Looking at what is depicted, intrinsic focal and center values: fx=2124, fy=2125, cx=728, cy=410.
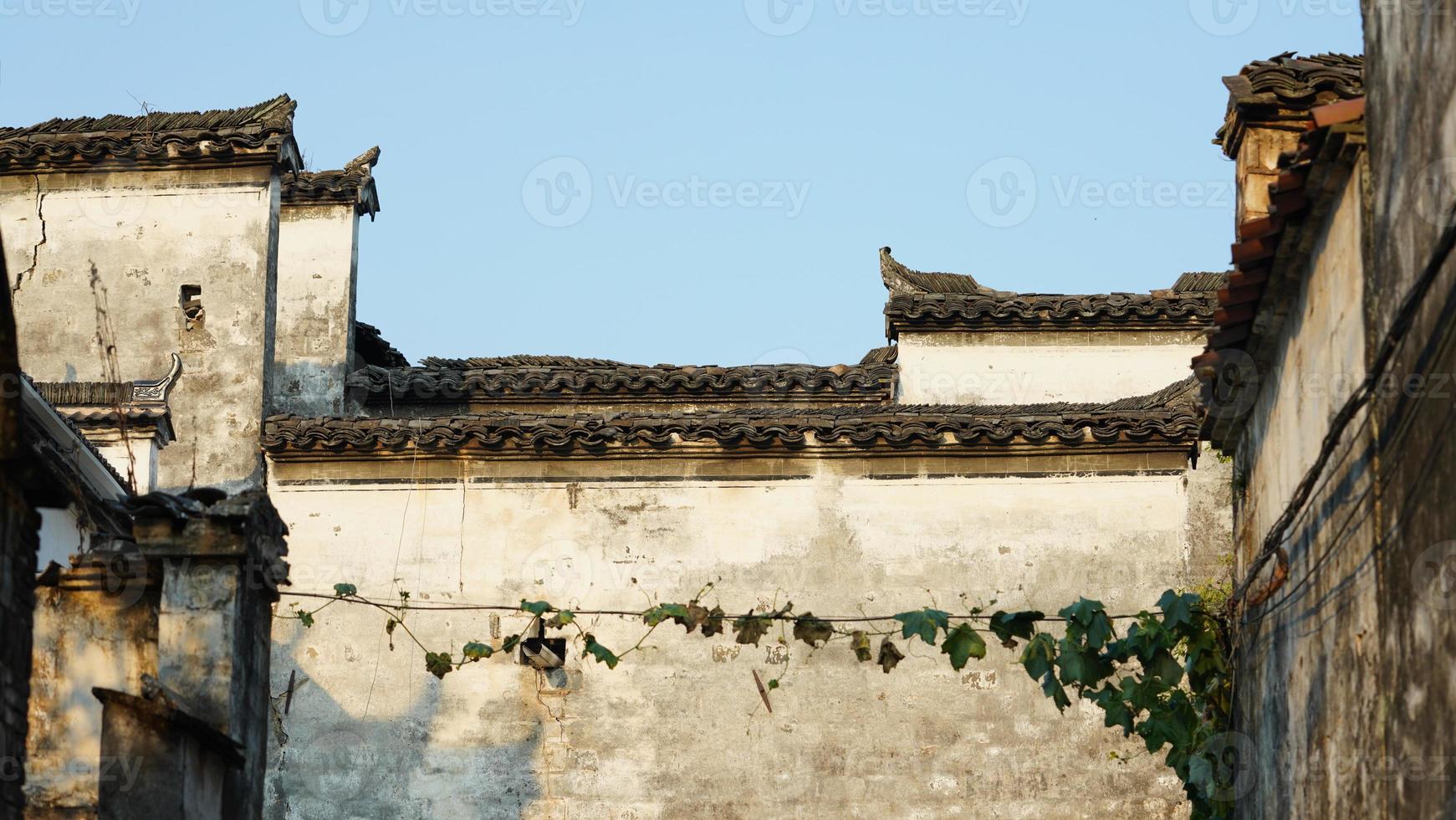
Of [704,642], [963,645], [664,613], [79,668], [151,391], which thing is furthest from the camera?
[151,391]

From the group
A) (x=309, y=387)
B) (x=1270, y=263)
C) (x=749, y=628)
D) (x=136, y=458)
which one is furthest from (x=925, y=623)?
(x=309, y=387)

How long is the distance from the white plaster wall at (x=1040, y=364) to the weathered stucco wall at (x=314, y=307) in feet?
18.6

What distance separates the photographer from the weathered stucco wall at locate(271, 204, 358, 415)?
20844 millimetres

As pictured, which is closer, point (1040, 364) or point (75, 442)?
point (75, 442)

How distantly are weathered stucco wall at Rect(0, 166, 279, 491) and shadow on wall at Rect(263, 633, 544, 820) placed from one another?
3.08m

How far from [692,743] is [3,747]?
10067 millimetres

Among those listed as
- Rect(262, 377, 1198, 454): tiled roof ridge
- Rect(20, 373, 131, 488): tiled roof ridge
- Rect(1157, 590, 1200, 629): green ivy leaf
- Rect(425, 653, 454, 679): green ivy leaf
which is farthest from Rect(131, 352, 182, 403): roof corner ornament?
Rect(1157, 590, 1200, 629): green ivy leaf

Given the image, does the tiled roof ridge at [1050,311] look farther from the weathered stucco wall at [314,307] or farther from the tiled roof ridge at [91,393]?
the tiled roof ridge at [91,393]

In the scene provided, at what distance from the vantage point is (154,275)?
1980 centimetres

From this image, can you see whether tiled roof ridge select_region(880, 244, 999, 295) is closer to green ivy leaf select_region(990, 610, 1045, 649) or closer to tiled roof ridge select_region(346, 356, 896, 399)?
tiled roof ridge select_region(346, 356, 896, 399)

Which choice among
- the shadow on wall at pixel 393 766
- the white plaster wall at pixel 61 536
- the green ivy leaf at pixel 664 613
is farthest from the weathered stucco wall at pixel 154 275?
the green ivy leaf at pixel 664 613

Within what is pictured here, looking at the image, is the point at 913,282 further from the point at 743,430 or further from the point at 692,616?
the point at 692,616

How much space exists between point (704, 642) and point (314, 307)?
621 cm

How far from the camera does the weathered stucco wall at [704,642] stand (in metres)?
17.2
